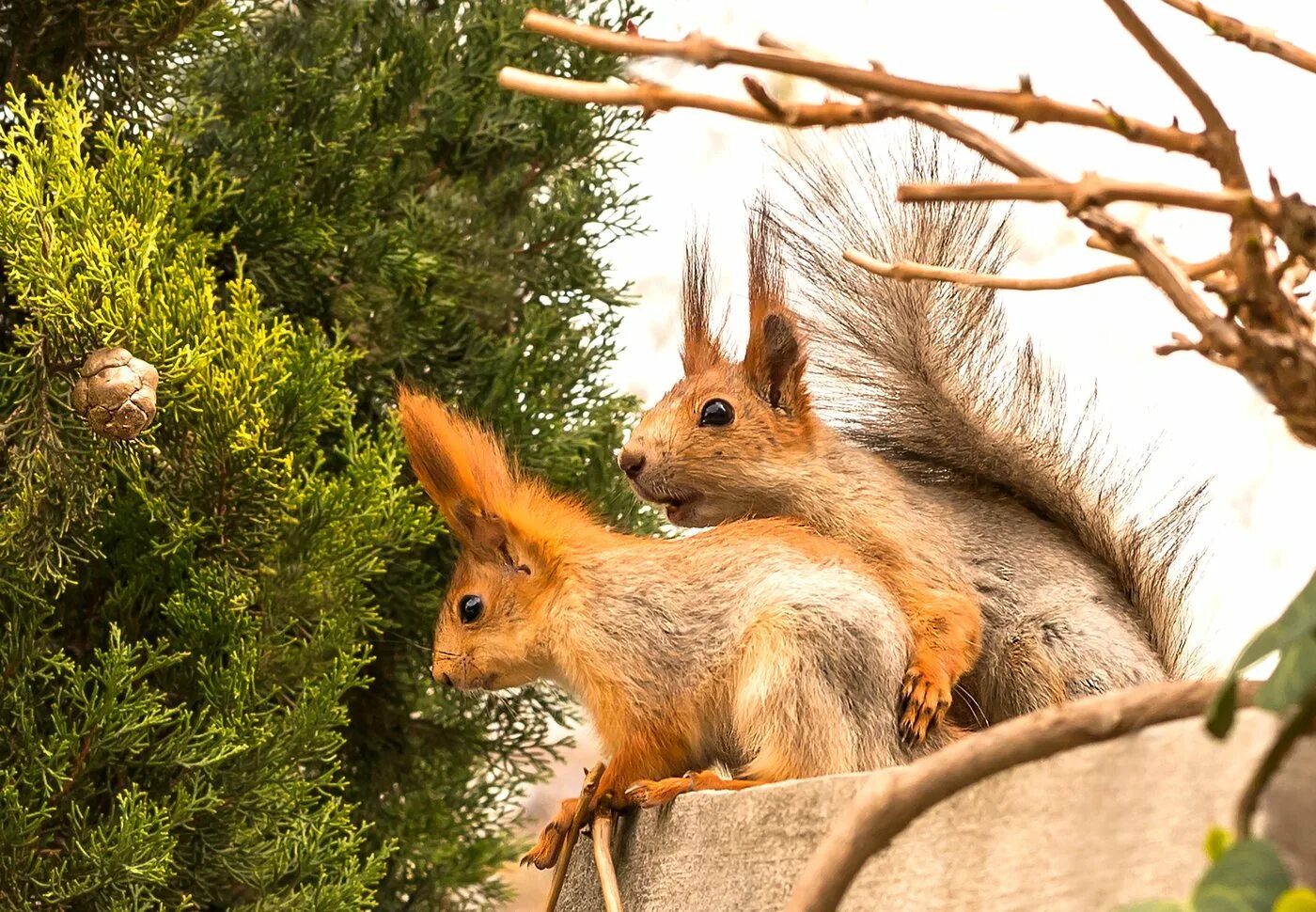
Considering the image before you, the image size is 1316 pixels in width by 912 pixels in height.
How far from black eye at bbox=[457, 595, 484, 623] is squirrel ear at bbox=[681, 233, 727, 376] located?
0.22 metres

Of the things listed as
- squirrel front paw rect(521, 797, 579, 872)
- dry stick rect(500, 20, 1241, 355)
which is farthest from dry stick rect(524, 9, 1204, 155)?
squirrel front paw rect(521, 797, 579, 872)

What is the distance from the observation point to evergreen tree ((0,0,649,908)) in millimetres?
1316

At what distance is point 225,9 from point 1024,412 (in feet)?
3.53

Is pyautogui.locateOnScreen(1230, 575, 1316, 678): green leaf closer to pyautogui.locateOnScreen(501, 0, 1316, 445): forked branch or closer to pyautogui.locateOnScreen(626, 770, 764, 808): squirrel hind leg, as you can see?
pyautogui.locateOnScreen(501, 0, 1316, 445): forked branch

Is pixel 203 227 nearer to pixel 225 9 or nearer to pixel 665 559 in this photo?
pixel 225 9

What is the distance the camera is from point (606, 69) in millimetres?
1827

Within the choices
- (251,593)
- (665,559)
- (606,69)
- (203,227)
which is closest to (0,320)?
(203,227)

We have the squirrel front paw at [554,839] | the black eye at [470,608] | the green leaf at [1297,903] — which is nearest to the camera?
the green leaf at [1297,903]

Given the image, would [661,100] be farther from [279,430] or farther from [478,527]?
[279,430]

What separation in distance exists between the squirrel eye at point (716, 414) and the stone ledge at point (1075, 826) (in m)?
0.34

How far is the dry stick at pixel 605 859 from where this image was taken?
2.37ft

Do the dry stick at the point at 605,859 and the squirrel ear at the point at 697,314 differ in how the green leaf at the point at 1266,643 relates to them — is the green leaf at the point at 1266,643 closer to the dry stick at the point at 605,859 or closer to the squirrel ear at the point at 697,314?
the dry stick at the point at 605,859

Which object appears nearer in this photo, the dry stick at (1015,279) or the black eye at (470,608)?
the dry stick at (1015,279)

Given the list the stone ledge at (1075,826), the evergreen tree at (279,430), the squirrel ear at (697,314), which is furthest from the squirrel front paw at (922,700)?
the evergreen tree at (279,430)
